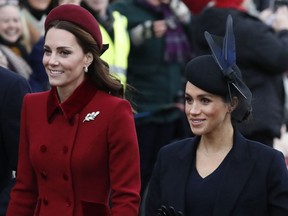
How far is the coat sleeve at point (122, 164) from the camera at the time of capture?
16.6ft

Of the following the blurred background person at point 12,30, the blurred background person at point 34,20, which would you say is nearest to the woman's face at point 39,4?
the blurred background person at point 34,20

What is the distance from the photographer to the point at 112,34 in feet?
27.4

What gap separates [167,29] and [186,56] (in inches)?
16.1

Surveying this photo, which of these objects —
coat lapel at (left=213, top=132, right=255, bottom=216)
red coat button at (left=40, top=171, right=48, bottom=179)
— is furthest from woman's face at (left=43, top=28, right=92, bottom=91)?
coat lapel at (left=213, top=132, right=255, bottom=216)

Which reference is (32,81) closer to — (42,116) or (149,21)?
(149,21)

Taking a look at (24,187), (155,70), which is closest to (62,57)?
(24,187)

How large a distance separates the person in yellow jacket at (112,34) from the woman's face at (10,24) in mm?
572

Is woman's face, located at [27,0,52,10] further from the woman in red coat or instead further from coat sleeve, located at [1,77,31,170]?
the woman in red coat

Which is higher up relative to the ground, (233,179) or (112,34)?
(112,34)

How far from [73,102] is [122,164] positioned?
421mm

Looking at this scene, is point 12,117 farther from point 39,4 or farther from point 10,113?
point 39,4

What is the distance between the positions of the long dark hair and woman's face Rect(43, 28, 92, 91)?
0.09 ft

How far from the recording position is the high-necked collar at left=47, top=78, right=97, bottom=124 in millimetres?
5223

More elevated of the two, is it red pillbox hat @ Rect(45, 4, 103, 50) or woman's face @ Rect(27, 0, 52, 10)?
woman's face @ Rect(27, 0, 52, 10)
